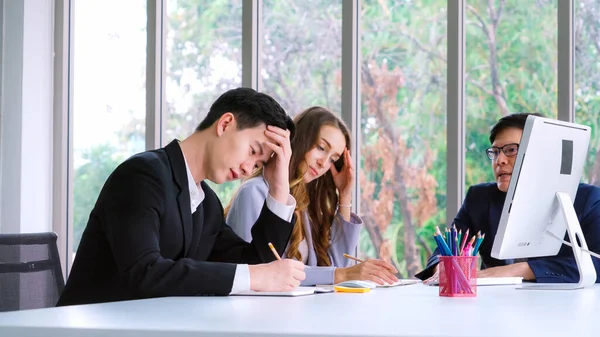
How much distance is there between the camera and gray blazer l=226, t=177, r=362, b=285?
2.61 m

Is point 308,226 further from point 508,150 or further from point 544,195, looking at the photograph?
point 544,195

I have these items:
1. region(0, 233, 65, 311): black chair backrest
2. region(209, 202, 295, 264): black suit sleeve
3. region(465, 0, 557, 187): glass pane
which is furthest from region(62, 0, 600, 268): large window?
region(0, 233, 65, 311): black chair backrest

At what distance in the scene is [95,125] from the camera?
4863 mm

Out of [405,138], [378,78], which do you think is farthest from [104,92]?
[405,138]

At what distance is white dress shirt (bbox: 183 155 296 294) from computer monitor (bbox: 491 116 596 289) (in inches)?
26.3

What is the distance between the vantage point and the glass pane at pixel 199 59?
4566 millimetres

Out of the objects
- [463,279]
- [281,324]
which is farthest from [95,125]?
[281,324]

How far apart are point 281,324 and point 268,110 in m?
1.16

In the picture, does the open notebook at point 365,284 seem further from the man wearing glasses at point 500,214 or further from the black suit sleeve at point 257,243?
the black suit sleeve at point 257,243

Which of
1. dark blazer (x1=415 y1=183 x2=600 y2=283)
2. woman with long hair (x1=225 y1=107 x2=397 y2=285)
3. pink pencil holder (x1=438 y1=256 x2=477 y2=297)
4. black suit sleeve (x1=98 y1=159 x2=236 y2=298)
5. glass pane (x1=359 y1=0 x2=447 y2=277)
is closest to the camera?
black suit sleeve (x1=98 y1=159 x2=236 y2=298)

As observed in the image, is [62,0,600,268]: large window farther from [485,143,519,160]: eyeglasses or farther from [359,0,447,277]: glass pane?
[485,143,519,160]: eyeglasses

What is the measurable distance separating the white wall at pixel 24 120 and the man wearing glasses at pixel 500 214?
8.92 feet

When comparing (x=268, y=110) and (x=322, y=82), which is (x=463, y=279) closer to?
(x=268, y=110)

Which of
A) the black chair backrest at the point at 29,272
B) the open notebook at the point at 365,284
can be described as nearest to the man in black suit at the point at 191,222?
the open notebook at the point at 365,284
